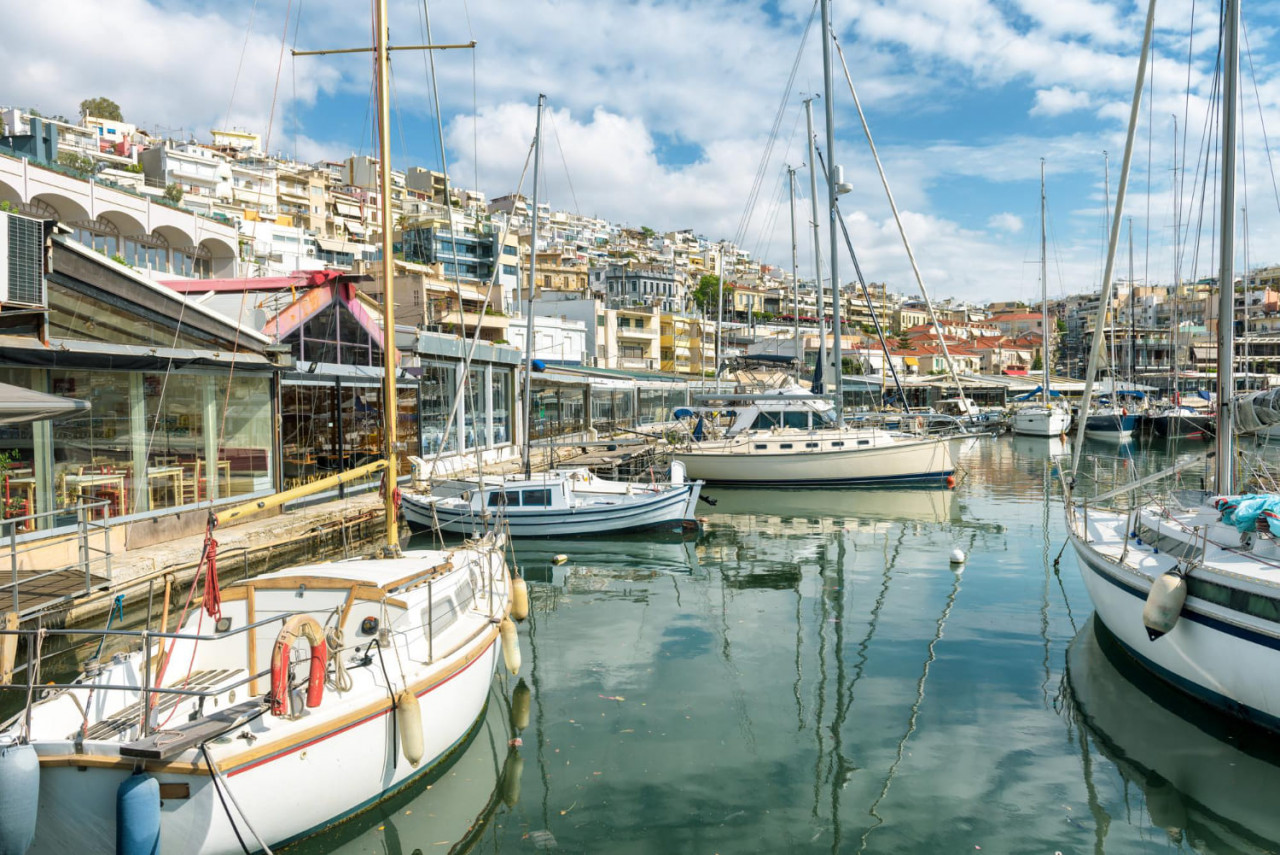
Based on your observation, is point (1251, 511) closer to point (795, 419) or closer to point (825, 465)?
point (825, 465)

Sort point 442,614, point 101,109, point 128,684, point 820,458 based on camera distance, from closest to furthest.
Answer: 1. point 128,684
2. point 442,614
3. point 820,458
4. point 101,109

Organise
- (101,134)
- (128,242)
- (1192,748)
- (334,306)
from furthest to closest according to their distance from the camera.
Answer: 1. (101,134)
2. (128,242)
3. (334,306)
4. (1192,748)

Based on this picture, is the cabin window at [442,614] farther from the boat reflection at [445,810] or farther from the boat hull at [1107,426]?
the boat hull at [1107,426]

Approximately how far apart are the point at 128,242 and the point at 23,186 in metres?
5.17

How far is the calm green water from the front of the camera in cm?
753

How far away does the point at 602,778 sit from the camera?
27.8 ft

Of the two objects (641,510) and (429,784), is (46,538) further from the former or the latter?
(641,510)

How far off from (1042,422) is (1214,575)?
46.8 metres

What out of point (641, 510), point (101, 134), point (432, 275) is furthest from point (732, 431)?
point (101, 134)

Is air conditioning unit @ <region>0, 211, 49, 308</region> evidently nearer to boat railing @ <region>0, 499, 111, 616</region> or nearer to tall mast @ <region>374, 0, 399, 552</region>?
boat railing @ <region>0, 499, 111, 616</region>

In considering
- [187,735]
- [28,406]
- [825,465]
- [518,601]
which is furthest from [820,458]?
[187,735]

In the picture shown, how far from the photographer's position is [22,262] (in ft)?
40.3

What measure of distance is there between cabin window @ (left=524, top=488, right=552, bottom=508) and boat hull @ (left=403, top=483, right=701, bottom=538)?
259 mm

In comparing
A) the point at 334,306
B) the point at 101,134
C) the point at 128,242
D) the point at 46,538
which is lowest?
the point at 46,538
